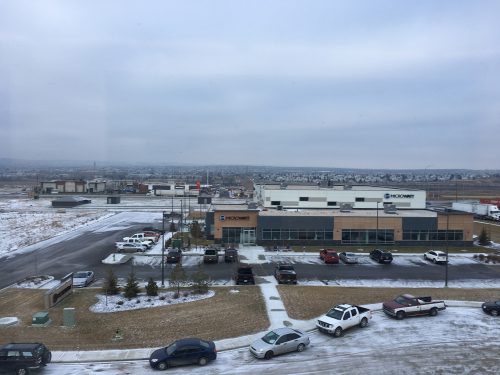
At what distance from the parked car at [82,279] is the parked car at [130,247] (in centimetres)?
952

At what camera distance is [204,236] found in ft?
152

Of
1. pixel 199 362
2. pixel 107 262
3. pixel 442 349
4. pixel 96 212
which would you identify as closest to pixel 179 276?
pixel 107 262

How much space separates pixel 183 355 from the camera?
15.8m

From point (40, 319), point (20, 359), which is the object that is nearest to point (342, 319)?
point (20, 359)

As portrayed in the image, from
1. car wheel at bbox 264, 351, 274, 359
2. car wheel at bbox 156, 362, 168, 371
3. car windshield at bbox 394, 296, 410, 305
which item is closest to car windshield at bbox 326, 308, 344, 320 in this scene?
car windshield at bbox 394, 296, 410, 305

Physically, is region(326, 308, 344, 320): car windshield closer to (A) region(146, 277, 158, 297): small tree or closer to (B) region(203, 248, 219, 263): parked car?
(A) region(146, 277, 158, 297): small tree

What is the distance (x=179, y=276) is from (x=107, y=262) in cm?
913

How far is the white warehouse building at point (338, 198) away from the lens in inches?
2147

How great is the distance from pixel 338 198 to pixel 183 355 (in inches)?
1676

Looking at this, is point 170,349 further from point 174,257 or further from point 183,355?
point 174,257

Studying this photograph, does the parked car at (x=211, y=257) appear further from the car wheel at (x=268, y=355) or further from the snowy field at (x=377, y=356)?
the car wheel at (x=268, y=355)

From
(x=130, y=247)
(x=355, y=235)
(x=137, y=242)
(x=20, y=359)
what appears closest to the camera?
(x=20, y=359)

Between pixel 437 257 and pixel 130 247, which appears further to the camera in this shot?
pixel 130 247

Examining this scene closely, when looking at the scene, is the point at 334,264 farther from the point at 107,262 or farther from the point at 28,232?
the point at 28,232
